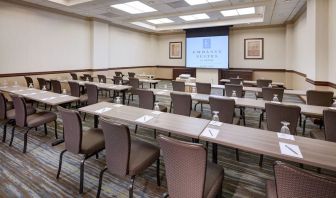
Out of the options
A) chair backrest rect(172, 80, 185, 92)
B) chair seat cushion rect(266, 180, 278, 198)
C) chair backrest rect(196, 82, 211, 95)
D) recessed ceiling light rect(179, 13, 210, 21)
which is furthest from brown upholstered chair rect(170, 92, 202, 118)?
recessed ceiling light rect(179, 13, 210, 21)

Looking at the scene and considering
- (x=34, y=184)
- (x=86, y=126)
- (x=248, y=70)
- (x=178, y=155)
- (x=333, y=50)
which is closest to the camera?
(x=178, y=155)

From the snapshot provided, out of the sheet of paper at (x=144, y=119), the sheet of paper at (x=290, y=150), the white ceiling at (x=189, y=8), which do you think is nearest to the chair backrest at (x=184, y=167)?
the sheet of paper at (x=290, y=150)

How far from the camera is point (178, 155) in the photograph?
1.51 m

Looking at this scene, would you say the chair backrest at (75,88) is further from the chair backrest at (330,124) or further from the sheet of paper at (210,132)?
the chair backrest at (330,124)

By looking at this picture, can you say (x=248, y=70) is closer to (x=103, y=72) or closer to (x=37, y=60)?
(x=103, y=72)

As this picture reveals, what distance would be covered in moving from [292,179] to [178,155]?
71 cm

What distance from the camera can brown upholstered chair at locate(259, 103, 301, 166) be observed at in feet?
9.08

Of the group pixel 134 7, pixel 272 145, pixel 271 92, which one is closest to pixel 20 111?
pixel 272 145

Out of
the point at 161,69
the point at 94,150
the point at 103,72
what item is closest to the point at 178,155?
the point at 94,150

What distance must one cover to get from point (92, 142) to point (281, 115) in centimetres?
251

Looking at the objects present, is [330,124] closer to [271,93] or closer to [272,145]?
[272,145]

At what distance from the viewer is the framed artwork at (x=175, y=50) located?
1336 cm

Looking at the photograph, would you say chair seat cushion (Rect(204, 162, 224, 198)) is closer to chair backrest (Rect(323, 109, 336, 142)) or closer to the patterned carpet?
the patterned carpet

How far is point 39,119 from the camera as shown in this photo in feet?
11.3
